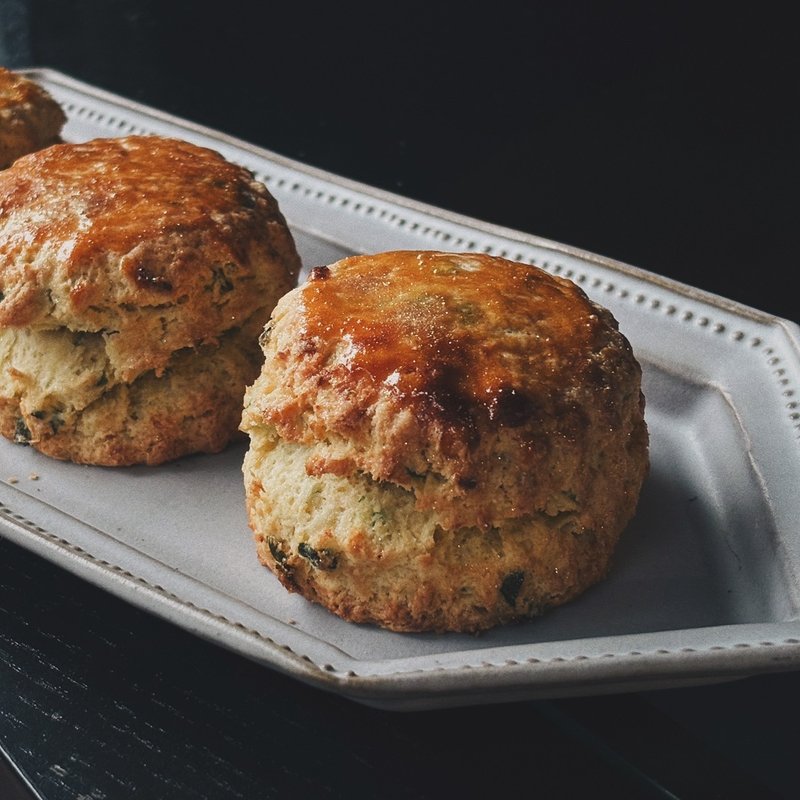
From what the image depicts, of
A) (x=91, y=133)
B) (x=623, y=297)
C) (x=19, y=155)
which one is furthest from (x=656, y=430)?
(x=91, y=133)

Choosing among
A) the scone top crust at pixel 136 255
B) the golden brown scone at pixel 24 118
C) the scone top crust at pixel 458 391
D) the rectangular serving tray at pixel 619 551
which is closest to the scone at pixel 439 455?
the scone top crust at pixel 458 391

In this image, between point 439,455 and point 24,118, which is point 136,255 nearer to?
point 439,455

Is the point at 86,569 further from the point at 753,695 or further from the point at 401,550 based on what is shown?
the point at 753,695

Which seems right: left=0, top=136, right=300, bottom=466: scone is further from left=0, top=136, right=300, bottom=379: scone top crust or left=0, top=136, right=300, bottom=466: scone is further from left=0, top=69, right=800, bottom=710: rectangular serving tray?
left=0, top=69, right=800, bottom=710: rectangular serving tray

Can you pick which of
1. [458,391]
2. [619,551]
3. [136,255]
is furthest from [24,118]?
[619,551]

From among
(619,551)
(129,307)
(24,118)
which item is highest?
(24,118)

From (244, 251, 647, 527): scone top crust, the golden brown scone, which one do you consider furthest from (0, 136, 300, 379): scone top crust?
the golden brown scone
